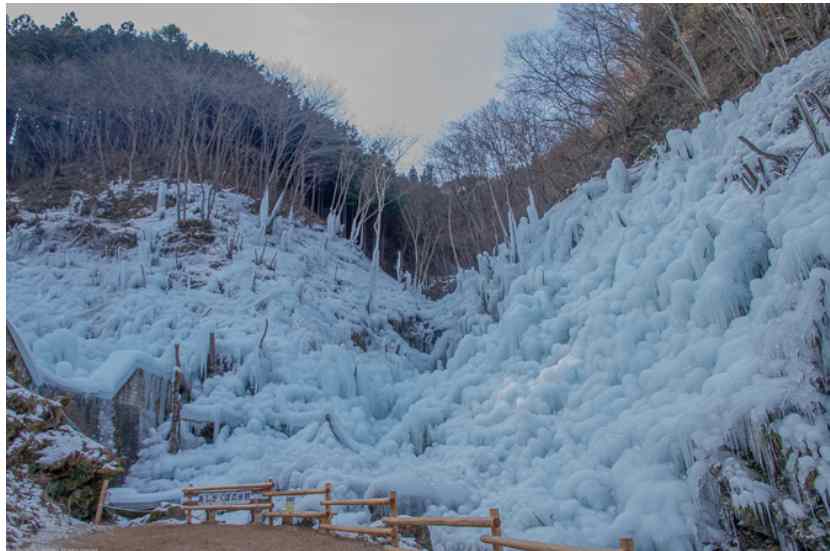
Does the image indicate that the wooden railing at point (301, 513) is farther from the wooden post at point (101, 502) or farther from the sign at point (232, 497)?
the wooden post at point (101, 502)

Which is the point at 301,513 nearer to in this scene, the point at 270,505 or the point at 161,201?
the point at 270,505

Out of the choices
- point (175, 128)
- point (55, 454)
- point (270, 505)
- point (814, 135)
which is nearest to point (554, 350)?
point (814, 135)

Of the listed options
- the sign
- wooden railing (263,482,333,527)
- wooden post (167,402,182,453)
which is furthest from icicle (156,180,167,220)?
wooden railing (263,482,333,527)

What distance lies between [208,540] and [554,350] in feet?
18.2

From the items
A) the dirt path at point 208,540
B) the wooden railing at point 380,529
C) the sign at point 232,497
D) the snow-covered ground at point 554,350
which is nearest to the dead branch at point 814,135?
the snow-covered ground at point 554,350

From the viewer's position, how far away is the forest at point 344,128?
13320mm

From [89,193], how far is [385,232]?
10.4m

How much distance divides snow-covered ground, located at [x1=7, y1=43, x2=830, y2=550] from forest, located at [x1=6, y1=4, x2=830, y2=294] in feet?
8.42

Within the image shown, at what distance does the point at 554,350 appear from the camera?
9000mm

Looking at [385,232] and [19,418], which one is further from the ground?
[385,232]

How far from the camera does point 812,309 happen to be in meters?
5.00

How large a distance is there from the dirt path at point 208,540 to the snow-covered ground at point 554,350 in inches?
34.4

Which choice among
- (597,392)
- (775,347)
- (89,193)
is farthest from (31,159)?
(775,347)

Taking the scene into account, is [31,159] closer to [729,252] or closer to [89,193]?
[89,193]
